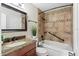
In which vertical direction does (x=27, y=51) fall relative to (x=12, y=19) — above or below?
below

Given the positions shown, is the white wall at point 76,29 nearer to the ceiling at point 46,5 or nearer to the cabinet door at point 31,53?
the ceiling at point 46,5

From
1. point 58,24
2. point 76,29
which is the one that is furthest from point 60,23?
point 76,29

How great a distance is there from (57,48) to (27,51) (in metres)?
0.37

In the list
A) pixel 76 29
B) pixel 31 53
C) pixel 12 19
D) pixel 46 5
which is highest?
pixel 46 5

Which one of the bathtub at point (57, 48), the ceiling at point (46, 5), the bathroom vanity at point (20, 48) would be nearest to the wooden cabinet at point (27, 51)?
the bathroom vanity at point (20, 48)

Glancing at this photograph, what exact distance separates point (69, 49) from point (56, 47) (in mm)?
153

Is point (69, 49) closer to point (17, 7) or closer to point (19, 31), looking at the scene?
point (19, 31)

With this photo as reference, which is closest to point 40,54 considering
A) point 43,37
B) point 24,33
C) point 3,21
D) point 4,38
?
point 43,37

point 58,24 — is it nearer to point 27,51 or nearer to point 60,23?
point 60,23

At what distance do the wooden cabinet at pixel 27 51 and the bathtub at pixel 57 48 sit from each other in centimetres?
14

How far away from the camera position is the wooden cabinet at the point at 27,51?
114 centimetres

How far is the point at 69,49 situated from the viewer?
119 cm

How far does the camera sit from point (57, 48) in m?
1.22

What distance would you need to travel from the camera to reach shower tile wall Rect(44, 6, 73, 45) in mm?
1186
